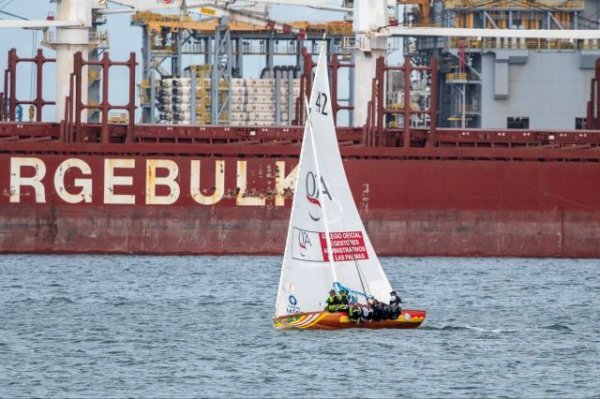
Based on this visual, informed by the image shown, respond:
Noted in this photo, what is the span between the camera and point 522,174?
60.7 meters

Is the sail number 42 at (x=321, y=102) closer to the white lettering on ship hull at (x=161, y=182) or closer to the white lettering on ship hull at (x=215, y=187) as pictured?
the white lettering on ship hull at (x=215, y=187)

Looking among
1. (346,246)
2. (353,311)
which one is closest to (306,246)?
(346,246)

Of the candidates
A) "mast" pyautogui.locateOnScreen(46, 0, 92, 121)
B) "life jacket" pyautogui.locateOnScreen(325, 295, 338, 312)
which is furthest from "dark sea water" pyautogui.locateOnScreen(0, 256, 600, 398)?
"mast" pyautogui.locateOnScreen(46, 0, 92, 121)

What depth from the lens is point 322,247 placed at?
38688mm

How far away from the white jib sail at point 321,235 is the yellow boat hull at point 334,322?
218 mm

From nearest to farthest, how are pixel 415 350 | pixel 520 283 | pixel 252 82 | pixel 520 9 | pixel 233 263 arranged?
pixel 415 350 → pixel 520 283 → pixel 233 263 → pixel 520 9 → pixel 252 82

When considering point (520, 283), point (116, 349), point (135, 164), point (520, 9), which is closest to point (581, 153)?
point (520, 283)

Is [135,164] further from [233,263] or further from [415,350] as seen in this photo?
[415,350]

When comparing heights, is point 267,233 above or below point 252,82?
below

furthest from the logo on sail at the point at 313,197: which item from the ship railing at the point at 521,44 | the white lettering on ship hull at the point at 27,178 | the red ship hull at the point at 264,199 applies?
the ship railing at the point at 521,44

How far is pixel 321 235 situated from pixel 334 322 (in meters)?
1.75

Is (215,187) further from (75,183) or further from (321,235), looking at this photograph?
(321,235)

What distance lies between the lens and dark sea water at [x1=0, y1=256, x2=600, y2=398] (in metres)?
34.0

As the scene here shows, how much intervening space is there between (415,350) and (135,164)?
78.2 ft
